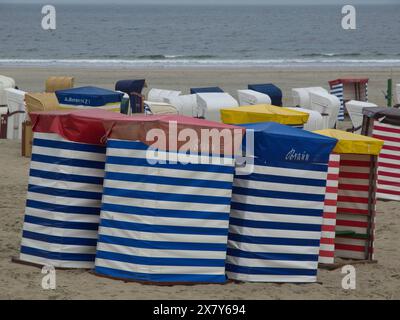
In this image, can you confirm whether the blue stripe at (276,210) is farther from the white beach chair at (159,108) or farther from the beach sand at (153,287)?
the white beach chair at (159,108)

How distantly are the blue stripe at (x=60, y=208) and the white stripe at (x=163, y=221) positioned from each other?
1.42 ft

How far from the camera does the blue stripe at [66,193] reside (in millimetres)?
7863

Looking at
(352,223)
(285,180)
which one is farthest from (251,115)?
(285,180)

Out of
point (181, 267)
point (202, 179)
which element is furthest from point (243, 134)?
point (181, 267)

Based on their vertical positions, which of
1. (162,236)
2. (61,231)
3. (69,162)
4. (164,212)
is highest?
(69,162)

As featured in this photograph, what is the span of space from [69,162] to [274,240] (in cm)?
195

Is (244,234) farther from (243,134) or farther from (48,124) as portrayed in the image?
(48,124)

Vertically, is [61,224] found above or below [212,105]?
below

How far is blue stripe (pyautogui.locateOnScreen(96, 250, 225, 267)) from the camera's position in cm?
742

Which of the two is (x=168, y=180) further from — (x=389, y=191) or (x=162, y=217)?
(x=389, y=191)

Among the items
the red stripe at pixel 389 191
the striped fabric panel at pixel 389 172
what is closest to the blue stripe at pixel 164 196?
the striped fabric panel at pixel 389 172

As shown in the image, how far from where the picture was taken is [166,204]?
7.36 metres

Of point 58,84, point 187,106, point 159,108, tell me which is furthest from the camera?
point 58,84

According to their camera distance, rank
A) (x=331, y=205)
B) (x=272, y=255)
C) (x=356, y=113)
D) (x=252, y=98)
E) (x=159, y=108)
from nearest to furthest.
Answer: (x=272, y=255) → (x=331, y=205) → (x=159, y=108) → (x=356, y=113) → (x=252, y=98)
